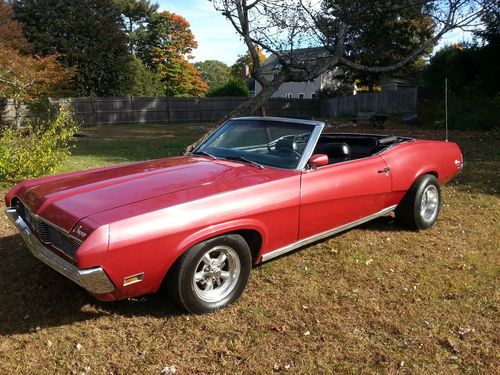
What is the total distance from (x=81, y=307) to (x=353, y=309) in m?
2.17

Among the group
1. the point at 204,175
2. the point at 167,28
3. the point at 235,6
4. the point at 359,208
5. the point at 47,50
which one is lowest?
the point at 359,208

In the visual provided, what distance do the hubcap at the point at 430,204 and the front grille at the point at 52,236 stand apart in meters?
4.01

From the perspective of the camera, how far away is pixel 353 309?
3.50 metres

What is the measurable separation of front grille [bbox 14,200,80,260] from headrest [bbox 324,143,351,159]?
283 cm

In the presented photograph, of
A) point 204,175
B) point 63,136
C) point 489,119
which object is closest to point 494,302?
point 204,175

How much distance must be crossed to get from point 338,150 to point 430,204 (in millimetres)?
1651

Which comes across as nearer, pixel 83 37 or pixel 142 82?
pixel 83 37

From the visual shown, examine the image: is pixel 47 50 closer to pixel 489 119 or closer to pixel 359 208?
pixel 489 119

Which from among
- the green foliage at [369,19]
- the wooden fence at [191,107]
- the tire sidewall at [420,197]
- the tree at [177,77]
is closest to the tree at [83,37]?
the wooden fence at [191,107]

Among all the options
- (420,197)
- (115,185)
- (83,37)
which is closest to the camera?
(115,185)

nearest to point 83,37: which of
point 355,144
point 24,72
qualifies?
point 24,72

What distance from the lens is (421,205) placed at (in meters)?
5.21

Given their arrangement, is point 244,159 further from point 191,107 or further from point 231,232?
point 191,107

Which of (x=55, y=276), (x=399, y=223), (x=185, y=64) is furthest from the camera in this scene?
(x=185, y=64)
